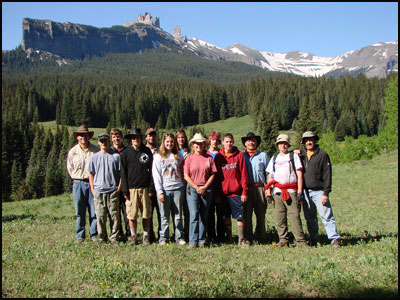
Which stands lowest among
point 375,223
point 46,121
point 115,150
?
point 375,223

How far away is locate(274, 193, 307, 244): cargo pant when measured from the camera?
8.12 meters

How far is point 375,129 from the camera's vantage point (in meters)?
117

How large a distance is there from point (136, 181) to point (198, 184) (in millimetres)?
1566

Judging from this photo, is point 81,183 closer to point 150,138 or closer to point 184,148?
point 150,138

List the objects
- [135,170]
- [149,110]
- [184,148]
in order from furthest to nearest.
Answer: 1. [149,110]
2. [184,148]
3. [135,170]

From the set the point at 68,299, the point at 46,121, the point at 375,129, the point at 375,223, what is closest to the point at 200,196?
the point at 68,299

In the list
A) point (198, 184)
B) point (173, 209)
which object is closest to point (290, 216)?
point (198, 184)

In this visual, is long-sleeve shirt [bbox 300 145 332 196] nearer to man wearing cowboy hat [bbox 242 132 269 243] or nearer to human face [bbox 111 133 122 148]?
man wearing cowboy hat [bbox 242 132 269 243]

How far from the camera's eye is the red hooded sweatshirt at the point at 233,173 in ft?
27.1

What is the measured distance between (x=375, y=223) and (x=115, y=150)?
9.21 metres

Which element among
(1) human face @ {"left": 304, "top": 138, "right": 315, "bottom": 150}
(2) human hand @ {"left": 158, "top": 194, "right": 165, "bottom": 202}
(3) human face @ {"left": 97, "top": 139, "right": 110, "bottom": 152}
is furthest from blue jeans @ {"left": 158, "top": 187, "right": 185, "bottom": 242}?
(1) human face @ {"left": 304, "top": 138, "right": 315, "bottom": 150}

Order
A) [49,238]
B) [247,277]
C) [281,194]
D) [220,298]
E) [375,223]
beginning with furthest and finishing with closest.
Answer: [375,223], [49,238], [281,194], [247,277], [220,298]

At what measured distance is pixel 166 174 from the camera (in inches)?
326

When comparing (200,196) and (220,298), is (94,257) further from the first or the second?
(220,298)
